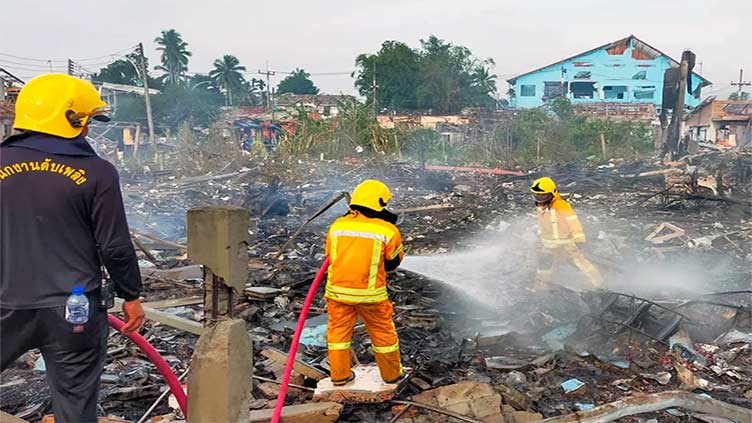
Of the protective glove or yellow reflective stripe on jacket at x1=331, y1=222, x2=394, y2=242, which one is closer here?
the protective glove

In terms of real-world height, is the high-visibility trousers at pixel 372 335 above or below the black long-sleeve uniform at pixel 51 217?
below

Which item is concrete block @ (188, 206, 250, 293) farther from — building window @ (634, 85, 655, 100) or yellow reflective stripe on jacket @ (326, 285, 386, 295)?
building window @ (634, 85, 655, 100)

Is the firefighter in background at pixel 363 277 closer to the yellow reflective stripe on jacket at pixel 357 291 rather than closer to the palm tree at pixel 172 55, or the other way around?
the yellow reflective stripe on jacket at pixel 357 291

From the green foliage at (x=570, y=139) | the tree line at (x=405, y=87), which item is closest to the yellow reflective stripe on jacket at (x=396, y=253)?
the green foliage at (x=570, y=139)

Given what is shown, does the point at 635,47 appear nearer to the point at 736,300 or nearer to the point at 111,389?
the point at 736,300

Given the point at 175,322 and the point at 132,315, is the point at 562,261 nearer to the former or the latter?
the point at 175,322

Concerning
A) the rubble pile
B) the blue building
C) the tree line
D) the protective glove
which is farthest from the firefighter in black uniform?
the blue building

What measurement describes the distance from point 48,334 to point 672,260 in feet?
26.6

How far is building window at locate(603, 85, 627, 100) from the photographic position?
4162 cm

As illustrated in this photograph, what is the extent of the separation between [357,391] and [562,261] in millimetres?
3297

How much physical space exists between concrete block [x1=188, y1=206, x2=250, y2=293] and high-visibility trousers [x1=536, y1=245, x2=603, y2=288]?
170 inches

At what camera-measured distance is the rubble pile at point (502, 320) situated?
399 cm

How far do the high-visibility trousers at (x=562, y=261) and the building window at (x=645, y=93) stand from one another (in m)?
39.6

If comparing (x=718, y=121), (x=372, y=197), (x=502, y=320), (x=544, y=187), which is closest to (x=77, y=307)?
(x=372, y=197)
